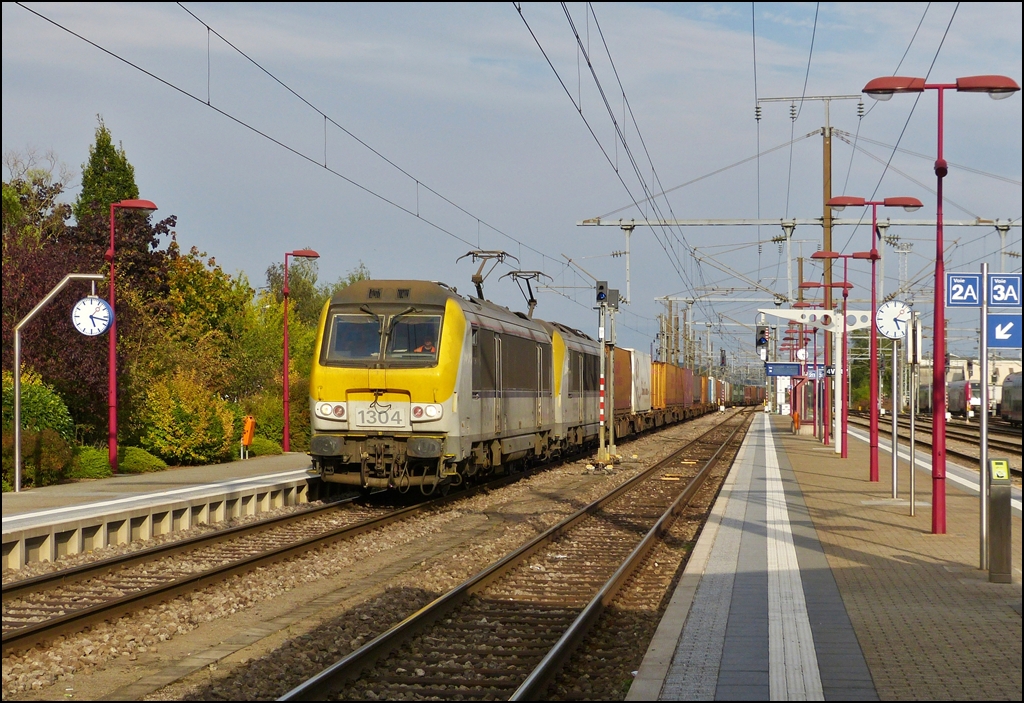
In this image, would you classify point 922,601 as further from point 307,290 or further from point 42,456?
point 307,290

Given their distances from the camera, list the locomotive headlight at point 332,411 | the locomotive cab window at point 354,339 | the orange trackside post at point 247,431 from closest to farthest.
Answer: the locomotive headlight at point 332,411 < the locomotive cab window at point 354,339 < the orange trackside post at point 247,431

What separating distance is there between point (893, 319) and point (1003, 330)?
13.8ft

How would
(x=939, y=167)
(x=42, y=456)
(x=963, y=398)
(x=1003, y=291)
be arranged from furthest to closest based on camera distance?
(x=963, y=398) → (x=42, y=456) → (x=939, y=167) → (x=1003, y=291)

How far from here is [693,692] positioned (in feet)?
22.2

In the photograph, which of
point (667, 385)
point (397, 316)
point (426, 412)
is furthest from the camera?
point (667, 385)

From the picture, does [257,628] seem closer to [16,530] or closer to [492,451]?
[16,530]

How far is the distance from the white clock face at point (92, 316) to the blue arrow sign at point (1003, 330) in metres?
14.3

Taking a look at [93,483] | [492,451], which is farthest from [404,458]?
[93,483]

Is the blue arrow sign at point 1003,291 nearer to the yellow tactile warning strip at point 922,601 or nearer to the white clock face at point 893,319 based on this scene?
the yellow tactile warning strip at point 922,601

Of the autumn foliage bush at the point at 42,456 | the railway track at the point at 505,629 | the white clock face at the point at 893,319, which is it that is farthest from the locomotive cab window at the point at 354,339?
the white clock face at the point at 893,319

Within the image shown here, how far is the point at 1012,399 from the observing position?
66250 mm

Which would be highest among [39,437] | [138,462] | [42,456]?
[39,437]

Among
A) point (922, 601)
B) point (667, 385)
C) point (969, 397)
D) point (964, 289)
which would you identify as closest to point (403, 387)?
point (964, 289)

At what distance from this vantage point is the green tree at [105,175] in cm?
4422
